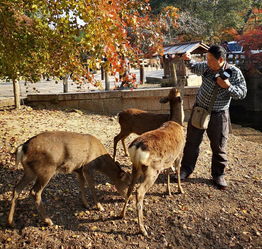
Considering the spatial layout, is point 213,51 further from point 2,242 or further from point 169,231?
point 2,242

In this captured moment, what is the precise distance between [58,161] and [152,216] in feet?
4.71

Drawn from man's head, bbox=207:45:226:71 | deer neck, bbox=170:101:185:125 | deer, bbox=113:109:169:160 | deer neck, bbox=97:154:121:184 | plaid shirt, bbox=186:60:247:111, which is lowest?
deer neck, bbox=97:154:121:184

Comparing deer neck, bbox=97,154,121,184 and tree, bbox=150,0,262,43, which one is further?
tree, bbox=150,0,262,43

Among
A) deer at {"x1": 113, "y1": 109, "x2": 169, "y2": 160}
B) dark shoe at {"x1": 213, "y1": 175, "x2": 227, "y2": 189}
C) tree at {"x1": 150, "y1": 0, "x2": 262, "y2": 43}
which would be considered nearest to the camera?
dark shoe at {"x1": 213, "y1": 175, "x2": 227, "y2": 189}

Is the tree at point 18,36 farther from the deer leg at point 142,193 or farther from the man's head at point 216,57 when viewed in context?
the deer leg at point 142,193

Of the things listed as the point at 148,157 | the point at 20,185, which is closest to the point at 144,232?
the point at 148,157

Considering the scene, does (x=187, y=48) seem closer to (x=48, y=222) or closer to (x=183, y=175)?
(x=183, y=175)

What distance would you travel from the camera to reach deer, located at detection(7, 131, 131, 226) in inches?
133

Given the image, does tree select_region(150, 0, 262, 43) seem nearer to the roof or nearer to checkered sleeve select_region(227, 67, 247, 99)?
the roof

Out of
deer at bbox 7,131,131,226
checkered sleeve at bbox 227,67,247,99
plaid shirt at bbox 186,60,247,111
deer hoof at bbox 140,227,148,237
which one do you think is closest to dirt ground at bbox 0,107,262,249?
deer hoof at bbox 140,227,148,237

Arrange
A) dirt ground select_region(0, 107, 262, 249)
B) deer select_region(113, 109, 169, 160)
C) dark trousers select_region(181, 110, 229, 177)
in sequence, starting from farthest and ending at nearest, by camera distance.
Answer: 1. deer select_region(113, 109, 169, 160)
2. dark trousers select_region(181, 110, 229, 177)
3. dirt ground select_region(0, 107, 262, 249)

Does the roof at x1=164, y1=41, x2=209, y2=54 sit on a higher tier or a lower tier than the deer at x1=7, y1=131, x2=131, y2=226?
higher

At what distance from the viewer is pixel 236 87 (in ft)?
13.5

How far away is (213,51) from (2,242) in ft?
11.8
